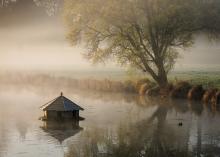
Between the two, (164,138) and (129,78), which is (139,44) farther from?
(164,138)

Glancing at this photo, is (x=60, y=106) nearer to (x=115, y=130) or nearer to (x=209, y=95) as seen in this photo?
(x=115, y=130)

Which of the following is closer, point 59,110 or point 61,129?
point 61,129

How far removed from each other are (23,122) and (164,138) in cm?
956

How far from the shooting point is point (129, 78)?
61.8m

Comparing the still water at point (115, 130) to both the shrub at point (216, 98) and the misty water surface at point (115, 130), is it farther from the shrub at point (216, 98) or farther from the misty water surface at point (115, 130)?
the shrub at point (216, 98)

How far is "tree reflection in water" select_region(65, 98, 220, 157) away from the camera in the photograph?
85.4 feet

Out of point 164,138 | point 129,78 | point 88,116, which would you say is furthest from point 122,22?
point 164,138

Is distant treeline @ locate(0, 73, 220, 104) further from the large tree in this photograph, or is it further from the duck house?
the duck house

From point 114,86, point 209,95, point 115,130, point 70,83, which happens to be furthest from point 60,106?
point 70,83

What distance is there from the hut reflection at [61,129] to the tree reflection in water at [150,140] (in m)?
0.79

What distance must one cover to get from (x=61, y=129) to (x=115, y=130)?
10.3 feet

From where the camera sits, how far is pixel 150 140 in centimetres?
2955

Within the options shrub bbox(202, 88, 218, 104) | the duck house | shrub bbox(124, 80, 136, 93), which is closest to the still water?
the duck house

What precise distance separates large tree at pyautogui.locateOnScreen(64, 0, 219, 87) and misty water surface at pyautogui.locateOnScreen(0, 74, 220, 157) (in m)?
8.72
